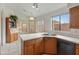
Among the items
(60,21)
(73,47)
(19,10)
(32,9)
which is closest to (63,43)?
(73,47)

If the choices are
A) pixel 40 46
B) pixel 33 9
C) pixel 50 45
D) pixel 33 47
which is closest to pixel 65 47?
pixel 50 45

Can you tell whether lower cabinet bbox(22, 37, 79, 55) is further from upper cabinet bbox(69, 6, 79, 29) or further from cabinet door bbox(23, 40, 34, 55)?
upper cabinet bbox(69, 6, 79, 29)

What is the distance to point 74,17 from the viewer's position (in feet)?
5.57

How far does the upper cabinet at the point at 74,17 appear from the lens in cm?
169

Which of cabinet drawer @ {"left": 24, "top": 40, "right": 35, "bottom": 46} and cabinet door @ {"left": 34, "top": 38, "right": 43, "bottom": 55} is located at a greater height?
cabinet drawer @ {"left": 24, "top": 40, "right": 35, "bottom": 46}

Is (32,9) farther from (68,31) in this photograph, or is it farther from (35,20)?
(68,31)

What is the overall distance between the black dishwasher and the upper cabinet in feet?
0.87

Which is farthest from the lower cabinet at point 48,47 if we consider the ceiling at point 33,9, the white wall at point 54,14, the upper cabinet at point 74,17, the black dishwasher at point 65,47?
the ceiling at point 33,9

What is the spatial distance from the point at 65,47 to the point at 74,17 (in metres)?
0.47

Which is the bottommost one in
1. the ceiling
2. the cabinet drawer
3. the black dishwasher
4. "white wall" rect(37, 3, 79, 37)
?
the black dishwasher

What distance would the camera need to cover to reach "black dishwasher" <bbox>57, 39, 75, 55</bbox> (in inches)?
66.3

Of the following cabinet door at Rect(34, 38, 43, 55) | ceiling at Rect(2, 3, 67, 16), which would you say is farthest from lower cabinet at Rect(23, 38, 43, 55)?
ceiling at Rect(2, 3, 67, 16)

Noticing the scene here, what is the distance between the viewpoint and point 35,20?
5.60 feet
